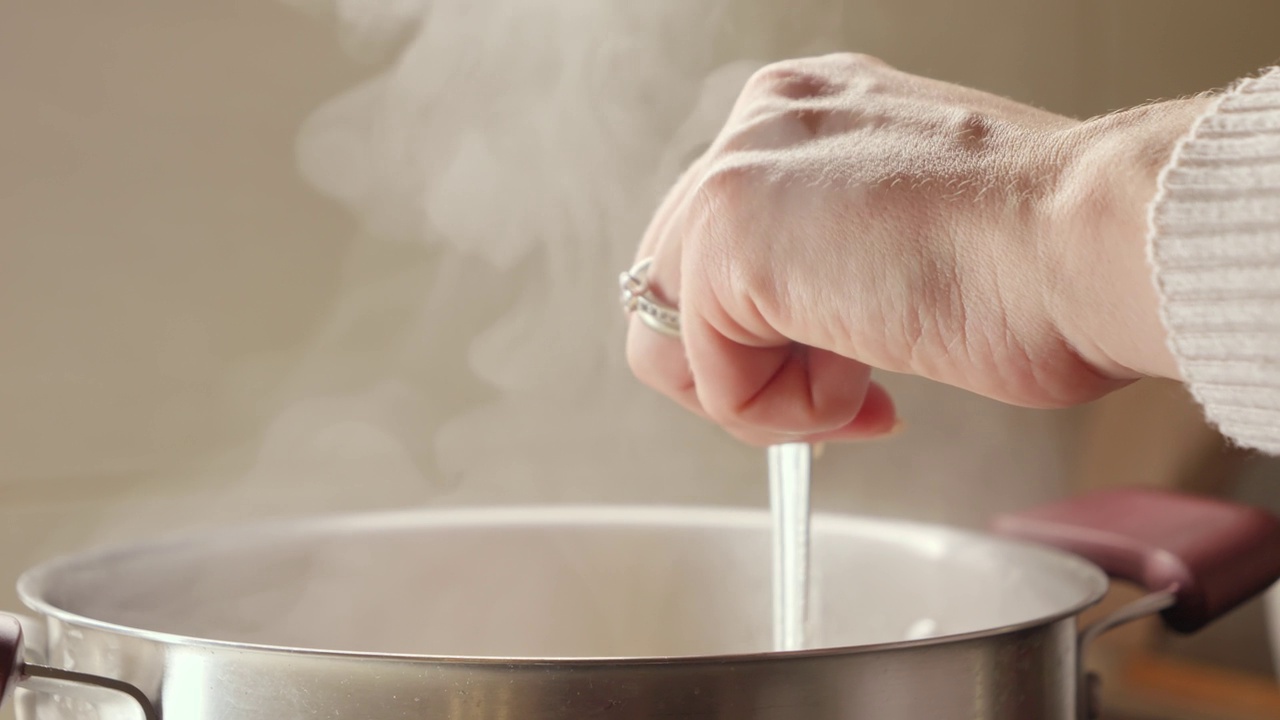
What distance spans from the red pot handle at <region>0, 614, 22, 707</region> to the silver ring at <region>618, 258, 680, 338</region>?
226mm

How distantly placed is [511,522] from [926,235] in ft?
0.99

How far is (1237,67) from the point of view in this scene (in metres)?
1.20

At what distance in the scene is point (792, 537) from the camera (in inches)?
17.2

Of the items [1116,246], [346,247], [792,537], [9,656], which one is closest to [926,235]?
[1116,246]

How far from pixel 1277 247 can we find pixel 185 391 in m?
0.54

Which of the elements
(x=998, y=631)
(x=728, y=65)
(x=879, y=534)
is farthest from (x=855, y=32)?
(x=998, y=631)

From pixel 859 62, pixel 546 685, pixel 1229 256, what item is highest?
pixel 859 62

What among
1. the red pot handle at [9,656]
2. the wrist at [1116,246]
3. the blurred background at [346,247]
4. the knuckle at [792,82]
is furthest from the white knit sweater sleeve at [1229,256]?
the blurred background at [346,247]

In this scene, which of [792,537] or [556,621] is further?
[556,621]

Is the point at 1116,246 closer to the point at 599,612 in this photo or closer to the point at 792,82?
the point at 792,82

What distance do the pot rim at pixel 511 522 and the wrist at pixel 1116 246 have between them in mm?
85

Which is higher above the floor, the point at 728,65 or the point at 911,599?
the point at 728,65

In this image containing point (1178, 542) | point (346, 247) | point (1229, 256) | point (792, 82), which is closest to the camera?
point (1229, 256)

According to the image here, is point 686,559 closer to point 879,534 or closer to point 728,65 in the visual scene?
point 879,534
